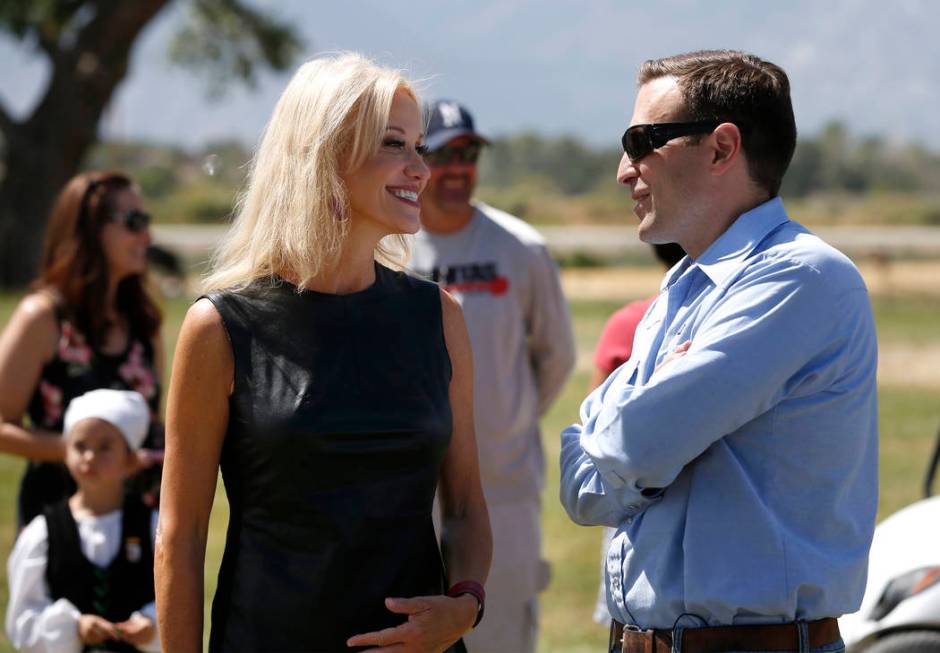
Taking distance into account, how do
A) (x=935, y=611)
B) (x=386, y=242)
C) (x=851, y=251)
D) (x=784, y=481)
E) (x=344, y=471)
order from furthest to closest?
(x=851, y=251), (x=935, y=611), (x=386, y=242), (x=344, y=471), (x=784, y=481)

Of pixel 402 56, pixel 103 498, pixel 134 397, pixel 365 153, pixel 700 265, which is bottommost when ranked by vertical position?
pixel 103 498

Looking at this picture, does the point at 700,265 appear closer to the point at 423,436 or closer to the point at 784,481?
the point at 784,481

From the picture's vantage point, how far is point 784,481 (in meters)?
2.45

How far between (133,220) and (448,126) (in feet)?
4.28

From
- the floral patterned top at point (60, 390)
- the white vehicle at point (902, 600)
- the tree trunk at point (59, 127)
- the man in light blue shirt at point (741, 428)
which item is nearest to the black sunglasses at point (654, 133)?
the man in light blue shirt at point (741, 428)

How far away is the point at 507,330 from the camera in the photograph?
4.83m

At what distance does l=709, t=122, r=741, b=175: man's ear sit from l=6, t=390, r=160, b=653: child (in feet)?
7.60

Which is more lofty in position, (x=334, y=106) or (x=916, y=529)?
(x=334, y=106)

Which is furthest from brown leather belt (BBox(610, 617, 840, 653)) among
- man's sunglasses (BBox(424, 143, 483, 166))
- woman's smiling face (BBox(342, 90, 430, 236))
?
man's sunglasses (BBox(424, 143, 483, 166))

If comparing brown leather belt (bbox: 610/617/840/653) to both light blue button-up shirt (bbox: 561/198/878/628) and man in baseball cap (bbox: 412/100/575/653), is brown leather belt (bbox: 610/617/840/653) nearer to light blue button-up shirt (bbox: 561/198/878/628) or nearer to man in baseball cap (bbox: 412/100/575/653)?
light blue button-up shirt (bbox: 561/198/878/628)

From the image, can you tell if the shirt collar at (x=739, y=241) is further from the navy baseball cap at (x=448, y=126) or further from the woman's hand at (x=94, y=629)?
the navy baseball cap at (x=448, y=126)

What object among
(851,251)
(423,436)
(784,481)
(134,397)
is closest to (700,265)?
(784,481)

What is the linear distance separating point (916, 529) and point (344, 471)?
8.76 feet

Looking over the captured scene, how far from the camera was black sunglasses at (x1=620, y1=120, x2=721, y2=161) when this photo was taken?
262cm
